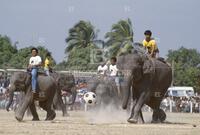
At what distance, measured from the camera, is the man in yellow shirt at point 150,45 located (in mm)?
22422

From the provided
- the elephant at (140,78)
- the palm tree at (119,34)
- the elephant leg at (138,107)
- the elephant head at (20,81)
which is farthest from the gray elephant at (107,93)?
the palm tree at (119,34)

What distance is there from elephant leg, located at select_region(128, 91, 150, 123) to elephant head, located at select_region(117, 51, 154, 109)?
1.13 ft

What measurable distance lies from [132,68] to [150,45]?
207 centimetres

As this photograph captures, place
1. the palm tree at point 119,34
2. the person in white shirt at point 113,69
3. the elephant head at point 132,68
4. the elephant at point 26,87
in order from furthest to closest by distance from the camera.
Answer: the palm tree at point 119,34, the person in white shirt at point 113,69, the elephant at point 26,87, the elephant head at point 132,68

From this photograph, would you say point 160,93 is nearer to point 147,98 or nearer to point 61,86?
point 147,98

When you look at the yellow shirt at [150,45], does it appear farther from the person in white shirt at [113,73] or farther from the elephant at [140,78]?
the person in white shirt at [113,73]

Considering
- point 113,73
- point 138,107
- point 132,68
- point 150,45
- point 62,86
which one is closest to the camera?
point 132,68

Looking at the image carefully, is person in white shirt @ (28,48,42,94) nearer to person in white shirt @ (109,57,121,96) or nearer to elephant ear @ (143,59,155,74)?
elephant ear @ (143,59,155,74)

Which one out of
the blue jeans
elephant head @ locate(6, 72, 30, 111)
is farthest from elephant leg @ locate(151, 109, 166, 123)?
elephant head @ locate(6, 72, 30, 111)

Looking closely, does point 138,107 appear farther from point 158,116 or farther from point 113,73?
point 113,73

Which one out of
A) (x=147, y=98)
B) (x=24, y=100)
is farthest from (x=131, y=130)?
(x=24, y=100)

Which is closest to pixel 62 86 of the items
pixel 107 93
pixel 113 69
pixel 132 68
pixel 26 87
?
pixel 107 93

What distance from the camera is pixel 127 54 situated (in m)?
21.3

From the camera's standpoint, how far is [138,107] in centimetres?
2102
